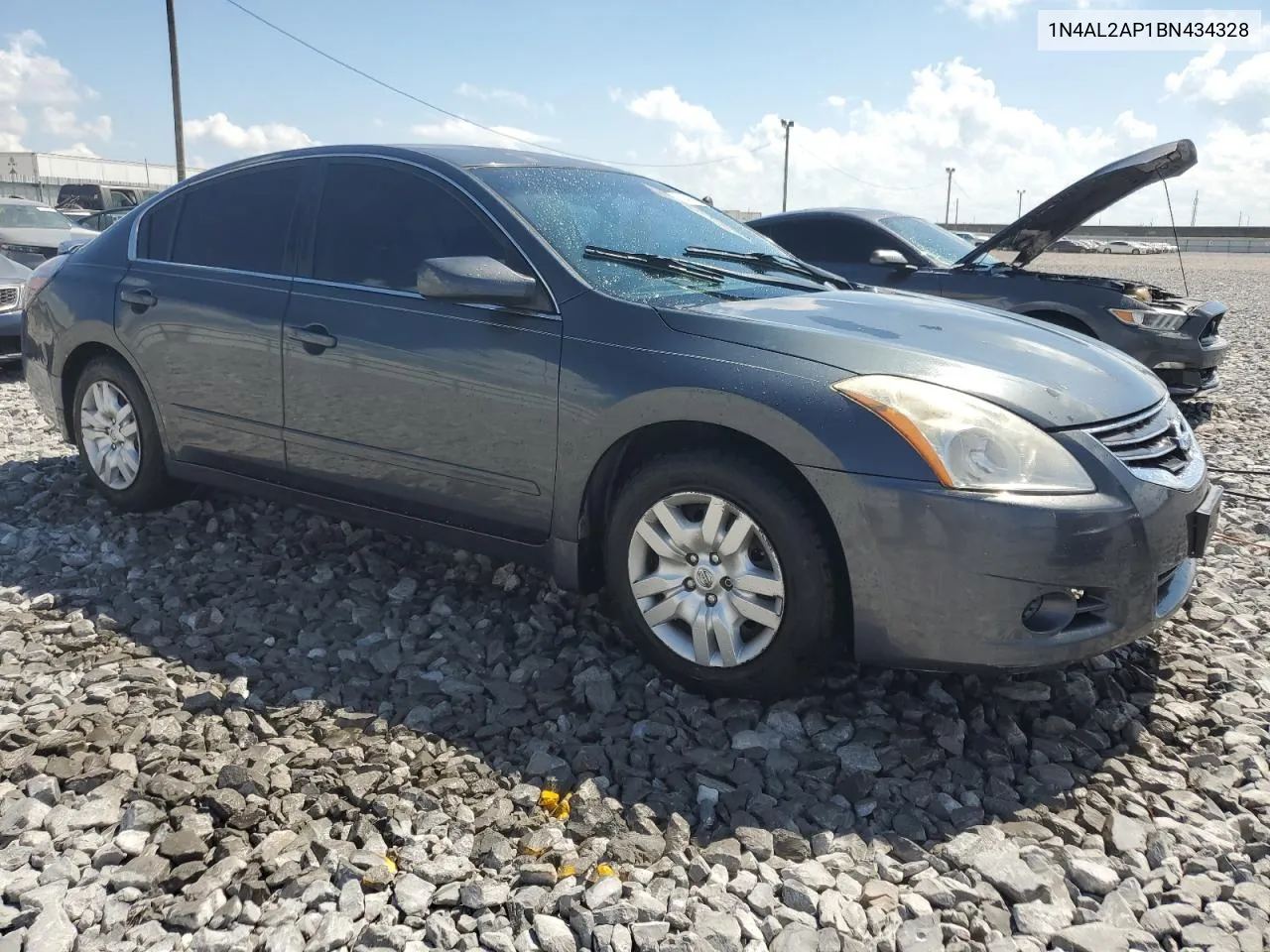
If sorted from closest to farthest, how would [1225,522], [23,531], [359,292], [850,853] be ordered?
1. [850,853]
2. [359,292]
3. [23,531]
4. [1225,522]

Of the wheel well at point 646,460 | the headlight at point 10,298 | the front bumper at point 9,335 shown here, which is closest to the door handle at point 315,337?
the wheel well at point 646,460

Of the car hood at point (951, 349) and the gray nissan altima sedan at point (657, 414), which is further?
the car hood at point (951, 349)

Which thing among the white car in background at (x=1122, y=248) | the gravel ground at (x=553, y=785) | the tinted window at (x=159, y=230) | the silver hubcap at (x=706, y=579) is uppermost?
the white car in background at (x=1122, y=248)

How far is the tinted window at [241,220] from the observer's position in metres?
4.09

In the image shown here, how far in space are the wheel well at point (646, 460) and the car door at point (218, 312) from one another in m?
1.42

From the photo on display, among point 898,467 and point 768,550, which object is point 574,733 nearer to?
point 768,550

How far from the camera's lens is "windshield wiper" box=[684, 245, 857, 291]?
387 cm

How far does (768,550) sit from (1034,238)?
557 cm

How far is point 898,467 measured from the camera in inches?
106

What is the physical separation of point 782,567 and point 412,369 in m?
1.49

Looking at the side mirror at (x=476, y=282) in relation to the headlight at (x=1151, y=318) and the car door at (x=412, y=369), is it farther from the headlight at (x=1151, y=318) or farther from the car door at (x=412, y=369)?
the headlight at (x=1151, y=318)

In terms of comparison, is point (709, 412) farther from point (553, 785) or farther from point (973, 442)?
point (553, 785)

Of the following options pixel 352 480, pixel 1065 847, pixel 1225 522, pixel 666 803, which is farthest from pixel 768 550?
pixel 1225 522

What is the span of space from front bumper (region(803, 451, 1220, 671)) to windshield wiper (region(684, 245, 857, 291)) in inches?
53.5
